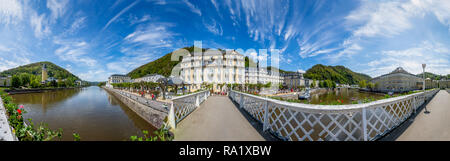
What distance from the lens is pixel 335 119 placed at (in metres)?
2.58

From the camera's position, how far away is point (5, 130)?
8.11 feet

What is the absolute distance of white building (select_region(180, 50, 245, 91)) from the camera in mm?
33509

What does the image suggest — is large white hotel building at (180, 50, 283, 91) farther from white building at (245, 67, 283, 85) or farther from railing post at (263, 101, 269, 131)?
railing post at (263, 101, 269, 131)

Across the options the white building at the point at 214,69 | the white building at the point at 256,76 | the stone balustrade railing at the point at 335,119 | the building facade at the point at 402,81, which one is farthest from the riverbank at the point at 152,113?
the building facade at the point at 402,81

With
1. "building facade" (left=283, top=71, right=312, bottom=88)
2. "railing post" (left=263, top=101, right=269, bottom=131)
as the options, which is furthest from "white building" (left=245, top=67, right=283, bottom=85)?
"railing post" (left=263, top=101, right=269, bottom=131)

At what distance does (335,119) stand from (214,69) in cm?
3178

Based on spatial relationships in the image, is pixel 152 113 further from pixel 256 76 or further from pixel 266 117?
pixel 256 76

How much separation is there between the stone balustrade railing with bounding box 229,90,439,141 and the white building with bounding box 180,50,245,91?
1110 inches

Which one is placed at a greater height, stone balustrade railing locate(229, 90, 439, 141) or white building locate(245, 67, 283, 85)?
white building locate(245, 67, 283, 85)

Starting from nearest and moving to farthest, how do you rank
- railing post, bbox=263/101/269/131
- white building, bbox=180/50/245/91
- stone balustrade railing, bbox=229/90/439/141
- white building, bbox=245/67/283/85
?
1. stone balustrade railing, bbox=229/90/439/141
2. railing post, bbox=263/101/269/131
3. white building, bbox=180/50/245/91
4. white building, bbox=245/67/283/85

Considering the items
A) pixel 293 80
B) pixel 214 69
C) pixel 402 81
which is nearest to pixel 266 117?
pixel 214 69

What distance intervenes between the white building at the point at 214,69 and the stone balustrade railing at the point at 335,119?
92.5 feet
